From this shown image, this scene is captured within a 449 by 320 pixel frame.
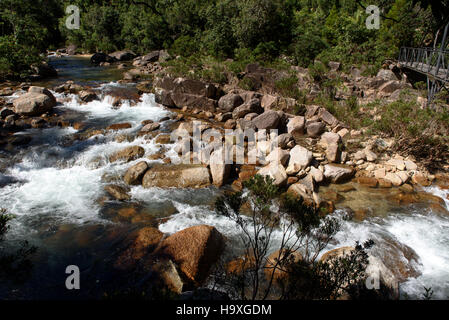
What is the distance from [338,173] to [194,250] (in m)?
5.08

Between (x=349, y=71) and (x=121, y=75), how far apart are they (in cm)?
1804

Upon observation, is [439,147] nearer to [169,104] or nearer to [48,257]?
[48,257]

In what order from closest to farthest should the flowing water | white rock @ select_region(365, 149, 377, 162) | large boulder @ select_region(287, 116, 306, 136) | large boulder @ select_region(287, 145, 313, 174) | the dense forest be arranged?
the flowing water
large boulder @ select_region(287, 145, 313, 174)
white rock @ select_region(365, 149, 377, 162)
large boulder @ select_region(287, 116, 306, 136)
the dense forest

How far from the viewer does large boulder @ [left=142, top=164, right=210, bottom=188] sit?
7410 mm

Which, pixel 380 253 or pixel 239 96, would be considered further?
pixel 239 96

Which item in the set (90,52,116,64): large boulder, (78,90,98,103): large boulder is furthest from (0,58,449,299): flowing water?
(90,52,116,64): large boulder

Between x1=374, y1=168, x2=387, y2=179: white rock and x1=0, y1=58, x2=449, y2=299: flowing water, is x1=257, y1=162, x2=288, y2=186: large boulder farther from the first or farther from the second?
x1=374, y1=168, x2=387, y2=179: white rock

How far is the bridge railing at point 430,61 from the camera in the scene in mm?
10539

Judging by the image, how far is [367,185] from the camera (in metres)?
7.29

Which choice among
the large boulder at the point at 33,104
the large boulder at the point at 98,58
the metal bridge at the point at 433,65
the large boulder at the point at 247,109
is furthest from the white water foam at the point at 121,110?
the large boulder at the point at 98,58

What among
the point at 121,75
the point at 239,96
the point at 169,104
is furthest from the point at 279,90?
the point at 121,75

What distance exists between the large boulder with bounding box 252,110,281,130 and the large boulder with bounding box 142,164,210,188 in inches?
147

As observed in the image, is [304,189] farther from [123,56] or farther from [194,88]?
[123,56]

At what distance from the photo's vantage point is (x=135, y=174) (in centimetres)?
749
